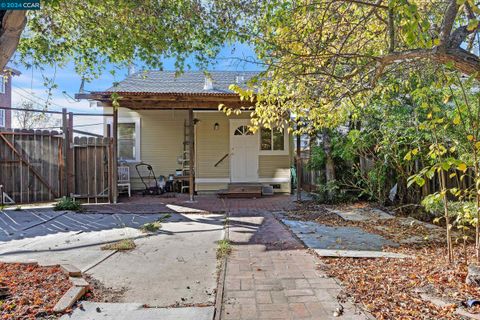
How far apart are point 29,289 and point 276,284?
7.91 feet

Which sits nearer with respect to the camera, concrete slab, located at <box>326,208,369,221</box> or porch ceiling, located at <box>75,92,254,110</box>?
concrete slab, located at <box>326,208,369,221</box>

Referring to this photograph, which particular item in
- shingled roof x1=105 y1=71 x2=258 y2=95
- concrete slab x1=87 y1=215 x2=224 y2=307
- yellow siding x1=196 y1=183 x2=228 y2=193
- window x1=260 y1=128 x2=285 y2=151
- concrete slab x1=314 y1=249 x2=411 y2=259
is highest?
shingled roof x1=105 y1=71 x2=258 y2=95

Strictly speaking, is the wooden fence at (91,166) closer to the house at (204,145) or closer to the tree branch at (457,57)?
the house at (204,145)

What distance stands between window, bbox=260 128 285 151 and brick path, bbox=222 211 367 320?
21.6 ft

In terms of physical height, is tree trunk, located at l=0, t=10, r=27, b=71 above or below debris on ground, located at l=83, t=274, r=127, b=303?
above

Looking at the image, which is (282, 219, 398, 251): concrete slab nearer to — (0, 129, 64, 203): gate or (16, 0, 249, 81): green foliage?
(16, 0, 249, 81): green foliage

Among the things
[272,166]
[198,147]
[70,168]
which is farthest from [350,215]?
[70,168]

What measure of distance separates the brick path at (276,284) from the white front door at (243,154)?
640cm

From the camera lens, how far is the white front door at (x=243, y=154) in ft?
39.1

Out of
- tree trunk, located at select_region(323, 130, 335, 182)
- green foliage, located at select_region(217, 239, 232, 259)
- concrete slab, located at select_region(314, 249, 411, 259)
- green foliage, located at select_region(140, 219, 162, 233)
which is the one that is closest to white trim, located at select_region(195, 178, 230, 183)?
tree trunk, located at select_region(323, 130, 335, 182)

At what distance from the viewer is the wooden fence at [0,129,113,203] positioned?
29.4 feet

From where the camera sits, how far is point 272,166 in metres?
11.9

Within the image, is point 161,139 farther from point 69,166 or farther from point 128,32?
point 128,32

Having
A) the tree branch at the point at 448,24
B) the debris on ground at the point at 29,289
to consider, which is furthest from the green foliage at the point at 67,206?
the tree branch at the point at 448,24
